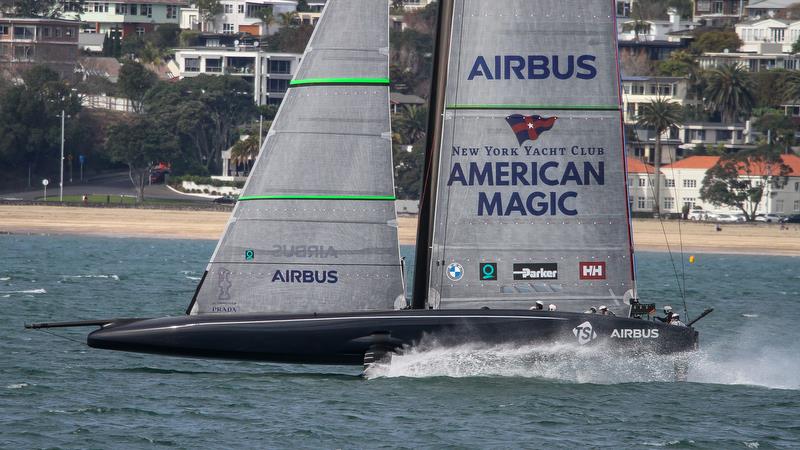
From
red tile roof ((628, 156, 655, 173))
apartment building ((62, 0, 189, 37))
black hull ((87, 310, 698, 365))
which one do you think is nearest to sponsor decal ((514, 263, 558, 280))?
black hull ((87, 310, 698, 365))

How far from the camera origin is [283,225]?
19.0m

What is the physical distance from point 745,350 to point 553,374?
7.94m

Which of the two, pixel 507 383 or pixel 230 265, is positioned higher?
pixel 230 265

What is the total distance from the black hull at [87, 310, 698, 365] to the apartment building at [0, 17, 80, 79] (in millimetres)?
100676

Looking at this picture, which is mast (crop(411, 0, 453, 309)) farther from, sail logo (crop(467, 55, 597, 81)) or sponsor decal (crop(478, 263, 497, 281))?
sponsor decal (crop(478, 263, 497, 281))

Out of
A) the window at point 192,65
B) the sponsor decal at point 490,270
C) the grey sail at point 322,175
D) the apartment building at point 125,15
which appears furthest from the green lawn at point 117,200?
the apartment building at point 125,15

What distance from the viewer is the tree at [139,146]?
89.6 meters

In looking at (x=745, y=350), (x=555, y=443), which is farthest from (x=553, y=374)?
(x=745, y=350)

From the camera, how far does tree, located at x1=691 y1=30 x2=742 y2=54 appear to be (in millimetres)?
126000

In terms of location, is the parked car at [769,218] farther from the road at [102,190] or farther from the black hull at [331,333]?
the black hull at [331,333]

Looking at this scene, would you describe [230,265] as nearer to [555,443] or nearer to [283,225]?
[283,225]

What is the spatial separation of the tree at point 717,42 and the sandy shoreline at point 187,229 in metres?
50.5

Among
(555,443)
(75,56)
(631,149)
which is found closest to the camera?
(555,443)

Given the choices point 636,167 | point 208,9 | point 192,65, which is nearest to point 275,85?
point 192,65
